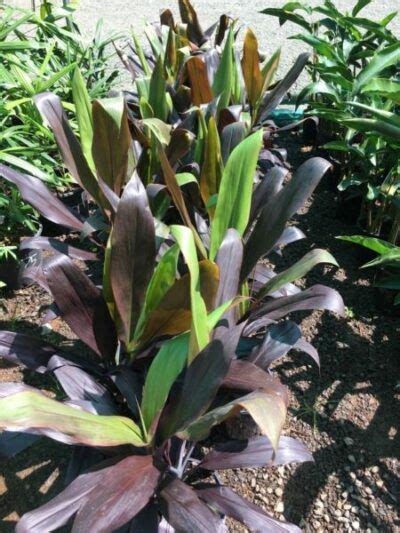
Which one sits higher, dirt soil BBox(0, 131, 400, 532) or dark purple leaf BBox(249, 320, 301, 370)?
dark purple leaf BBox(249, 320, 301, 370)

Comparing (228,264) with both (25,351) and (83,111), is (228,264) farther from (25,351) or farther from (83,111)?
(83,111)

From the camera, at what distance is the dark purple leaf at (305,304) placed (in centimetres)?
126

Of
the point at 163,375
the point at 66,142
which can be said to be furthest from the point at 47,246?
the point at 163,375

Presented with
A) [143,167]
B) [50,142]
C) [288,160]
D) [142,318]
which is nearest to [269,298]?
[142,318]

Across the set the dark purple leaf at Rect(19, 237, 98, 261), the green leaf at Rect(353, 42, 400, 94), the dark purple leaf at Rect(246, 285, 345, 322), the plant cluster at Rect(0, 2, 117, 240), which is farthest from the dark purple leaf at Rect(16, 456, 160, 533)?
the green leaf at Rect(353, 42, 400, 94)

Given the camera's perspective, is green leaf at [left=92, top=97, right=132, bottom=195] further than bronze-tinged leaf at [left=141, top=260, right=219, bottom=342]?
Yes

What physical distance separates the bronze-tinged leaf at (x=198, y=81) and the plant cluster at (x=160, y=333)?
365 millimetres

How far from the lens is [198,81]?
206 cm

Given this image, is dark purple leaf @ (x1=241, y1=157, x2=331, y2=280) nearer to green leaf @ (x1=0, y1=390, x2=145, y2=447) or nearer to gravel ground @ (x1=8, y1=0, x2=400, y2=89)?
green leaf @ (x1=0, y1=390, x2=145, y2=447)

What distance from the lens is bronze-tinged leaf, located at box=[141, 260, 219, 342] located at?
111 cm

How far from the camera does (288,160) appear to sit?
3.03 meters

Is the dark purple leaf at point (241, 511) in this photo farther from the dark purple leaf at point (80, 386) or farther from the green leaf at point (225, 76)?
the green leaf at point (225, 76)

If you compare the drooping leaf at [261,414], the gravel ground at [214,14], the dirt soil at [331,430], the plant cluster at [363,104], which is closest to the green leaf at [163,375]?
the drooping leaf at [261,414]

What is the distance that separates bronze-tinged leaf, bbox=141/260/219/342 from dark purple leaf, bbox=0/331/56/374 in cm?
26
